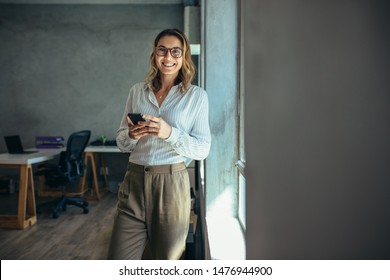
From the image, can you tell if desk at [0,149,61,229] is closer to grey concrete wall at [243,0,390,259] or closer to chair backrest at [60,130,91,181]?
chair backrest at [60,130,91,181]

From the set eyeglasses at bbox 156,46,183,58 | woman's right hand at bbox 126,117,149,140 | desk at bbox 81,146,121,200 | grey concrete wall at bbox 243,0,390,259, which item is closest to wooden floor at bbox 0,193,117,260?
desk at bbox 81,146,121,200

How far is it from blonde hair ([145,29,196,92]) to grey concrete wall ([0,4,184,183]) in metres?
4.61

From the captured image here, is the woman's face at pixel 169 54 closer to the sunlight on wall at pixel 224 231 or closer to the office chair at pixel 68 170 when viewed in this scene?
the sunlight on wall at pixel 224 231

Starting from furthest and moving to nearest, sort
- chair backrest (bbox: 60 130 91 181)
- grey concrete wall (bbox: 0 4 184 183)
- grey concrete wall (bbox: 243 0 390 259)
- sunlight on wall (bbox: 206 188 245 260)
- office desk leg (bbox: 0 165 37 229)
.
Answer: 1. grey concrete wall (bbox: 0 4 184 183)
2. chair backrest (bbox: 60 130 91 181)
3. office desk leg (bbox: 0 165 37 229)
4. sunlight on wall (bbox: 206 188 245 260)
5. grey concrete wall (bbox: 243 0 390 259)

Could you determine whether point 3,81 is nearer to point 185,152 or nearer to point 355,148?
point 185,152

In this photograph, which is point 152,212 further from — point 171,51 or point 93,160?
point 93,160

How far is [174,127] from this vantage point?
1344mm

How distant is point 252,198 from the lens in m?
0.55

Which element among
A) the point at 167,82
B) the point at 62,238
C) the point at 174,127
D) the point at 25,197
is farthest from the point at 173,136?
the point at 25,197

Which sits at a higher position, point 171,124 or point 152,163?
point 171,124

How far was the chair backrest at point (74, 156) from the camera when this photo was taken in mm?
4327

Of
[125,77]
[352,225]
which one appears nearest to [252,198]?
[352,225]

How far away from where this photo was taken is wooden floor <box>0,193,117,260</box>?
290cm
